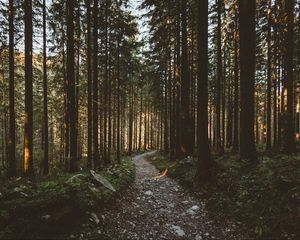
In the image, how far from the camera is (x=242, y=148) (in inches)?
378

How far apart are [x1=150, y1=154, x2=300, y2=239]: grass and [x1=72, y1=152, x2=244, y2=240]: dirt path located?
482 millimetres

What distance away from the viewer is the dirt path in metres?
5.66

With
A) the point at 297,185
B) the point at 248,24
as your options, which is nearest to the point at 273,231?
the point at 297,185

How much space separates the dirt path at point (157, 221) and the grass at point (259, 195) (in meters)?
0.48

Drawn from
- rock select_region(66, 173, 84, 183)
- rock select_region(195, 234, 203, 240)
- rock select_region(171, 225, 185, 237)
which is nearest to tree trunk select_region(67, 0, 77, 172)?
rock select_region(66, 173, 84, 183)

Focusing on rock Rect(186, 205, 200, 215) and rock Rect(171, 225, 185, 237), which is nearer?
rock Rect(171, 225, 185, 237)

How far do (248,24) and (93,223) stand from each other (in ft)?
30.3

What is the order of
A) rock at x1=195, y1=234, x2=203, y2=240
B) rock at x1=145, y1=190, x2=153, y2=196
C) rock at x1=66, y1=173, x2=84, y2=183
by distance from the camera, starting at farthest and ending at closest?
rock at x1=145, y1=190, x2=153, y2=196 → rock at x1=66, y1=173, x2=84, y2=183 → rock at x1=195, y1=234, x2=203, y2=240

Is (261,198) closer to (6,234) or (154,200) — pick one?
(154,200)

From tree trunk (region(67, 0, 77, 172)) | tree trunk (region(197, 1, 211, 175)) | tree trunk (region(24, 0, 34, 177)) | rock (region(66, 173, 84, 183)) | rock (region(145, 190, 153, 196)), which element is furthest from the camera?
tree trunk (region(24, 0, 34, 177))

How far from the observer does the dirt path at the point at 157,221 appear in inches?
223

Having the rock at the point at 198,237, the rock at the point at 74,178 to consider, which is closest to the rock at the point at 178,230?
the rock at the point at 198,237

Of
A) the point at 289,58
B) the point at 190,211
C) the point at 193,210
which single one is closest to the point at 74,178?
the point at 190,211

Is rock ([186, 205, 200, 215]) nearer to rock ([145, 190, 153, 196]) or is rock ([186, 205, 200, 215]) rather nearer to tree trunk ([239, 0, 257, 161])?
rock ([145, 190, 153, 196])
